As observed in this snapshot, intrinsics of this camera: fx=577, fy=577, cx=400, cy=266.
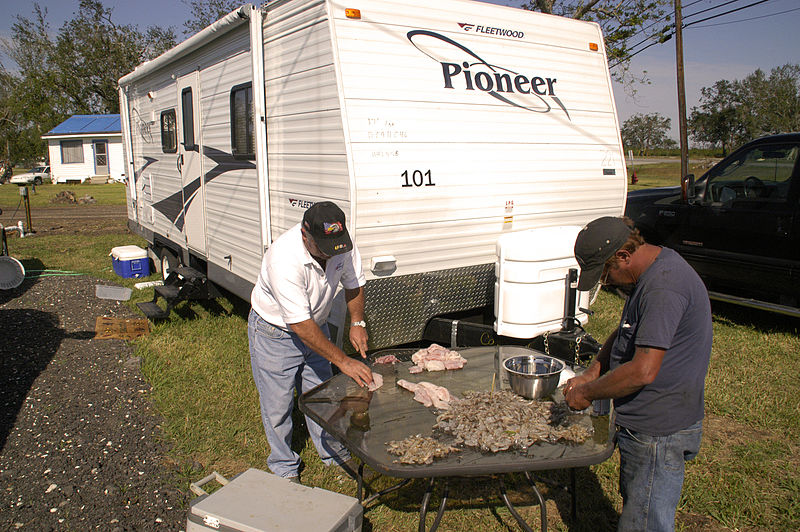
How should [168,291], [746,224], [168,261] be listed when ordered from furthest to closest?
[168,261] → [168,291] → [746,224]

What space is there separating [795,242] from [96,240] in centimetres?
1416

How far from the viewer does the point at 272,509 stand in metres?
2.60

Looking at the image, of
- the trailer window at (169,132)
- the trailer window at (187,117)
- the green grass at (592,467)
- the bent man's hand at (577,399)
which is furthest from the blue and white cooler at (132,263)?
the bent man's hand at (577,399)

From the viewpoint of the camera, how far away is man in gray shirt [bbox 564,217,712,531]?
2326mm

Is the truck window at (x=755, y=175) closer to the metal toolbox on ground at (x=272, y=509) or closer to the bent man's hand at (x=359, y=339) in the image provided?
the bent man's hand at (x=359, y=339)

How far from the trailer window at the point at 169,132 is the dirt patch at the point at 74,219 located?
9008 mm

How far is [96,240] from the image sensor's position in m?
14.2

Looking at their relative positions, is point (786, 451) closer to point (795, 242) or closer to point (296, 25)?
point (795, 242)

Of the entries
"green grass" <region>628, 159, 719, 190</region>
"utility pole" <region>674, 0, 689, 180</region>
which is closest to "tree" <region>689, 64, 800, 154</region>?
"green grass" <region>628, 159, 719, 190</region>

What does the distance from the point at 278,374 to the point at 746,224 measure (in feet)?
19.7

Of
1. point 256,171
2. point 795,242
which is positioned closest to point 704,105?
point 795,242

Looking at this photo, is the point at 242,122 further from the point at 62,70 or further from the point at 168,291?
the point at 62,70

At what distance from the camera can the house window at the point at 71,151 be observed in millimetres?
38250

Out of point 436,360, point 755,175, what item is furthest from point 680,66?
point 436,360
